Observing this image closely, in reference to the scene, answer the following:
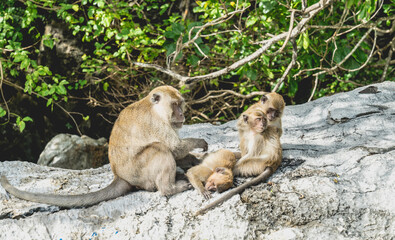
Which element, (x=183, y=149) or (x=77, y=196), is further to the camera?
(x=183, y=149)

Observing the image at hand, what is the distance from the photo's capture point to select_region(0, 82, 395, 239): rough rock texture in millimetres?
2986

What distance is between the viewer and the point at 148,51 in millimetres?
7191

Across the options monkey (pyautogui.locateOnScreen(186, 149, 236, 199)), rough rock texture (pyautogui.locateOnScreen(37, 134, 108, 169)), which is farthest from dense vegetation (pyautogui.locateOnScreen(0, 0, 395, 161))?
monkey (pyautogui.locateOnScreen(186, 149, 236, 199))

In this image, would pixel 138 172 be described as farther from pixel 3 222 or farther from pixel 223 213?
pixel 3 222

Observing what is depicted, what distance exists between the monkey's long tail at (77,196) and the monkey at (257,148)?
106cm

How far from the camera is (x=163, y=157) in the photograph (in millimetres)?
3547

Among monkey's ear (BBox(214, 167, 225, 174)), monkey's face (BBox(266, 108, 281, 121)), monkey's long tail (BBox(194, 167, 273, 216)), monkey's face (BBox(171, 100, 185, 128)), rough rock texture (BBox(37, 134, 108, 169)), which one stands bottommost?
rough rock texture (BBox(37, 134, 108, 169))

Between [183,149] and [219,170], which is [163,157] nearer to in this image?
[183,149]

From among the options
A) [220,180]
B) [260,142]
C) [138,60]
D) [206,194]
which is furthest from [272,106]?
[138,60]

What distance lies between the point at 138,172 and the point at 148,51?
13.1 ft

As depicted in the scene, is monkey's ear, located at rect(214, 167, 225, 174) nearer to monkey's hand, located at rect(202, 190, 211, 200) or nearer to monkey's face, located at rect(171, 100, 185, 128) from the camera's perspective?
monkey's hand, located at rect(202, 190, 211, 200)

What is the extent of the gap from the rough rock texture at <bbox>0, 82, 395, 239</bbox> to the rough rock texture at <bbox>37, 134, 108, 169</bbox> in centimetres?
283

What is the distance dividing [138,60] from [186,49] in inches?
34.7

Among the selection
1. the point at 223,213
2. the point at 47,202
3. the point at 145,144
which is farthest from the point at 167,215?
the point at 47,202
